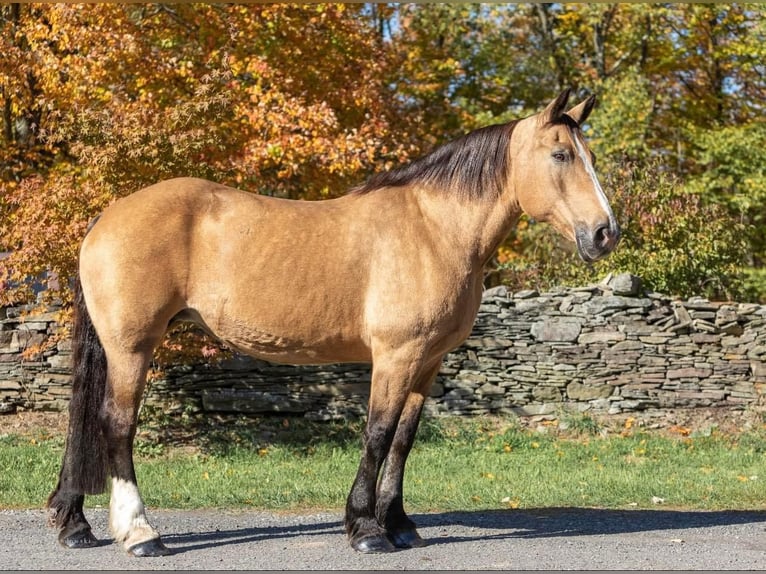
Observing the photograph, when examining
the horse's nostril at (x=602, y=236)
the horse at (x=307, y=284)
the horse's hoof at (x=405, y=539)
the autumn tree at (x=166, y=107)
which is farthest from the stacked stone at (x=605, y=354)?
the horse's nostril at (x=602, y=236)

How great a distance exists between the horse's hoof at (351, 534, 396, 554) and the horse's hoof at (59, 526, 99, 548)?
58.5 inches

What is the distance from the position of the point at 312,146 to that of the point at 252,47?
2.61 meters

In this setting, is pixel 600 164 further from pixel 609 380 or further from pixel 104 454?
pixel 104 454

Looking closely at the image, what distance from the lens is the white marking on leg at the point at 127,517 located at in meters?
4.93

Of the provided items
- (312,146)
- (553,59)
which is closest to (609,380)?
(312,146)

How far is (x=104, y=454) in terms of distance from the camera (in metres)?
5.12

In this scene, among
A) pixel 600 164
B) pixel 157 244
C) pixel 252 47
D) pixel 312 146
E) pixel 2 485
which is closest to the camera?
pixel 157 244

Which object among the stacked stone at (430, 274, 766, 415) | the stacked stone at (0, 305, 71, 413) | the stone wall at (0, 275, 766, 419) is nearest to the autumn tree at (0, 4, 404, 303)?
the stacked stone at (0, 305, 71, 413)

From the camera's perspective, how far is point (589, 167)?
5.16 metres

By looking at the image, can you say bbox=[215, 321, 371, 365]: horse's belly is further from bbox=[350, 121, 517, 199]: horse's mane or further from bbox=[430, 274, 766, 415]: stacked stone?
bbox=[430, 274, 766, 415]: stacked stone

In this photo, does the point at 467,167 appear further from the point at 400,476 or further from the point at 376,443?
the point at 400,476

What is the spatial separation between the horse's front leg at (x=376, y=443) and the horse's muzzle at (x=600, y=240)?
113 cm

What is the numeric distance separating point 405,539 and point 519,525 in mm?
1055

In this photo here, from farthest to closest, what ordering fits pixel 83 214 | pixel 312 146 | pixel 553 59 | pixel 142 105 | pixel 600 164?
pixel 553 59 < pixel 600 164 < pixel 312 146 < pixel 142 105 < pixel 83 214
